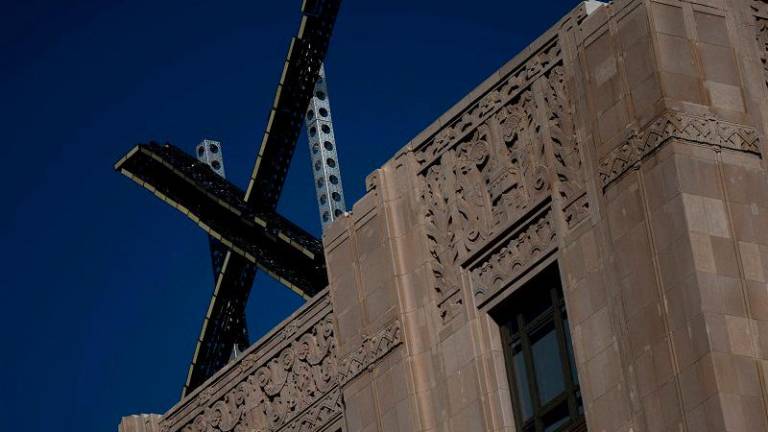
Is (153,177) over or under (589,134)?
over

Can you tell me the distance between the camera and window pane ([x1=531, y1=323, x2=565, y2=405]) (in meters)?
36.9

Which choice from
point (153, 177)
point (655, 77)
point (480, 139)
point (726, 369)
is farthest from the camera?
point (153, 177)

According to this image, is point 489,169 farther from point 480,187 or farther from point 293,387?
point 293,387

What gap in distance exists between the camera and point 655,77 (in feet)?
117

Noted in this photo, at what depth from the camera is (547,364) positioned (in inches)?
1467

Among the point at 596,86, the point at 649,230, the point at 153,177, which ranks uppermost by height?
the point at 153,177

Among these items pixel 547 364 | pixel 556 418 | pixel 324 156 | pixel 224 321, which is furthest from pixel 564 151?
pixel 324 156

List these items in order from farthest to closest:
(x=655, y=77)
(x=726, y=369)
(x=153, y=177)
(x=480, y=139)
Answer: (x=153, y=177), (x=480, y=139), (x=655, y=77), (x=726, y=369)

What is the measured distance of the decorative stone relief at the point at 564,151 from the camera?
36781 millimetres

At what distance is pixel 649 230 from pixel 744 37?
342 cm

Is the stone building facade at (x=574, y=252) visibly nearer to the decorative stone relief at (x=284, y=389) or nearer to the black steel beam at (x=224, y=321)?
the decorative stone relief at (x=284, y=389)

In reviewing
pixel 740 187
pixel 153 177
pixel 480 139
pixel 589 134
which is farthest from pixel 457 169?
pixel 153 177

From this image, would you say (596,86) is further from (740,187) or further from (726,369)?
(726,369)

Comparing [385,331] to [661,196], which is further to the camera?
[385,331]
